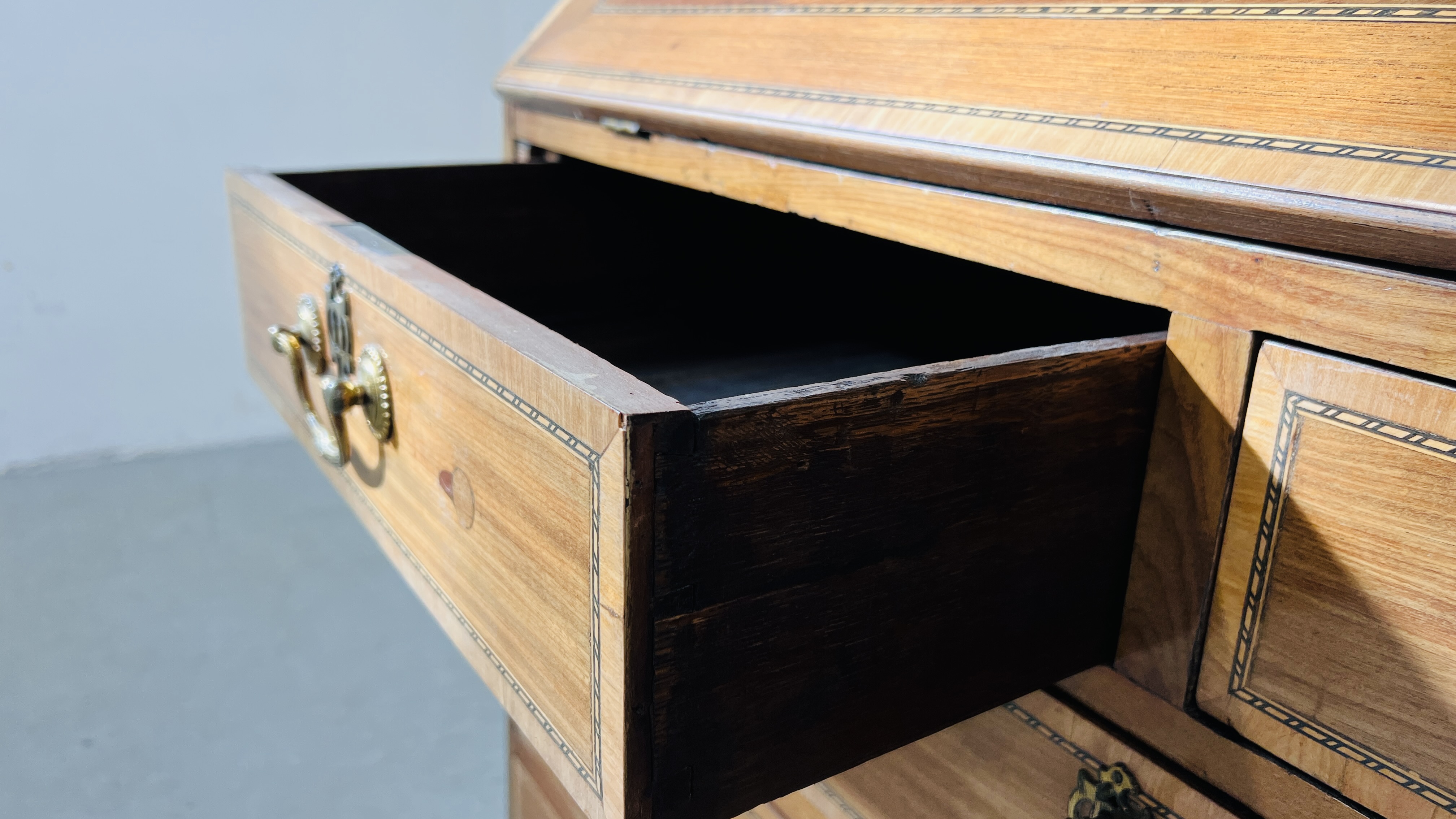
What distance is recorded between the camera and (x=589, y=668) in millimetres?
420

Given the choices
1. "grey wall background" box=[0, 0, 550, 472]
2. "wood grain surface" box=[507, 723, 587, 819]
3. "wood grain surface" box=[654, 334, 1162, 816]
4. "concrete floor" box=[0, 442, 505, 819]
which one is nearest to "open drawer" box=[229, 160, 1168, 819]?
"wood grain surface" box=[654, 334, 1162, 816]

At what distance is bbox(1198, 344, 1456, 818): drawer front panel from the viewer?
1.32 ft

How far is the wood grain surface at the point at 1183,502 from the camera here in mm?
460

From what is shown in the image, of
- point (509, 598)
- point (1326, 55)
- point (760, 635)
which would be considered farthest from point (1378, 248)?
point (509, 598)

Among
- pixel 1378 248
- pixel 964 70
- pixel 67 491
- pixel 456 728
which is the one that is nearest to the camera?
pixel 1378 248

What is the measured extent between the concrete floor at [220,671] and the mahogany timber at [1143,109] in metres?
1.10

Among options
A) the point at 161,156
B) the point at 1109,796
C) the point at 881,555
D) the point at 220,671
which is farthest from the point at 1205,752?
the point at 161,156

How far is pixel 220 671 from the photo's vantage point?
1.68m

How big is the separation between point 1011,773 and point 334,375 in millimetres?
473

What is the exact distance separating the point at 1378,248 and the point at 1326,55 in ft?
0.32

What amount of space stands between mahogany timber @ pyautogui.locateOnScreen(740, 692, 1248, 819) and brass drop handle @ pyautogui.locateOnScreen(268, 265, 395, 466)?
14.1 inches

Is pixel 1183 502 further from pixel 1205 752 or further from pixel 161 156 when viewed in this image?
pixel 161 156

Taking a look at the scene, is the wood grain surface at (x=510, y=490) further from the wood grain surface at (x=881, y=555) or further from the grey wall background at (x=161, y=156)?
the grey wall background at (x=161, y=156)

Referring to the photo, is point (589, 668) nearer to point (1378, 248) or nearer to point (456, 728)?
point (1378, 248)
